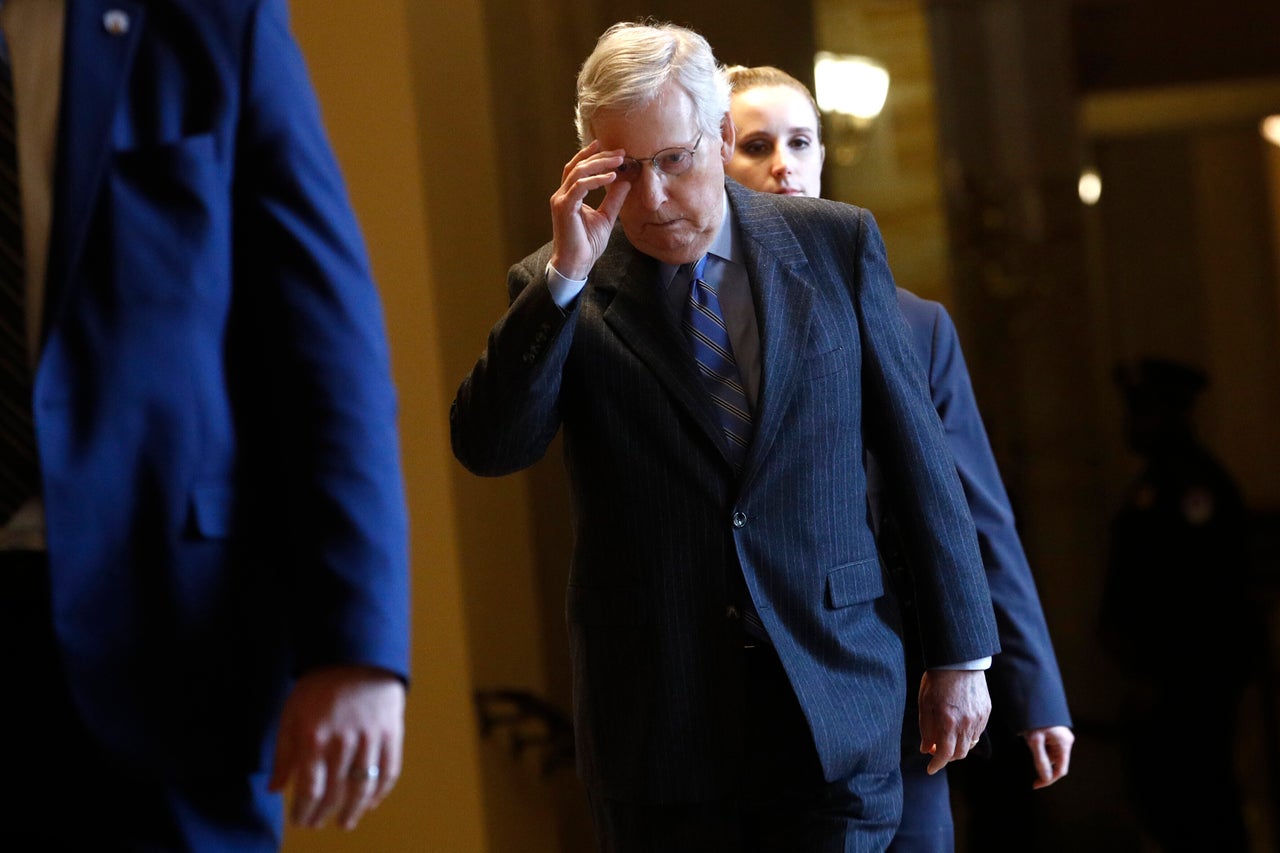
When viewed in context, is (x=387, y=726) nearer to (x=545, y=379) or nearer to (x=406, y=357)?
(x=545, y=379)

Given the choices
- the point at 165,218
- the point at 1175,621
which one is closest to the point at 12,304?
the point at 165,218

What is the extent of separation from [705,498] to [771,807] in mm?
406

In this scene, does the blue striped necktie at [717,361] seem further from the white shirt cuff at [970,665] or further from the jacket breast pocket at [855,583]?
the white shirt cuff at [970,665]

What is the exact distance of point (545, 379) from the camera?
2.00m

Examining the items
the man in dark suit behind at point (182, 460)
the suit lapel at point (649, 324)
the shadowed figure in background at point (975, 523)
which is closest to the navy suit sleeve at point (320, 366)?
the man in dark suit behind at point (182, 460)

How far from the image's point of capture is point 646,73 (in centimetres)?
203

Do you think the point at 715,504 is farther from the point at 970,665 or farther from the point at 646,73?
the point at 646,73

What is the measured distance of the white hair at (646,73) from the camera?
2.03m

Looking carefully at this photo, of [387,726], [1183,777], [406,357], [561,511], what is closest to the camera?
[387,726]

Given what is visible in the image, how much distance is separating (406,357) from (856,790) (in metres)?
2.55

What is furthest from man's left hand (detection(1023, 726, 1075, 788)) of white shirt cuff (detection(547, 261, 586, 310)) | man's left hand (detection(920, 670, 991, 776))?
white shirt cuff (detection(547, 261, 586, 310))

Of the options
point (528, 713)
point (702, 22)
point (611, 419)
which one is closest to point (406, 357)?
point (528, 713)

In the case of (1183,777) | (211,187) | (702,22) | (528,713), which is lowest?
(1183,777)

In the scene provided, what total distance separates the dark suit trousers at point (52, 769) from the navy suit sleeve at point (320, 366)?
0.57ft
